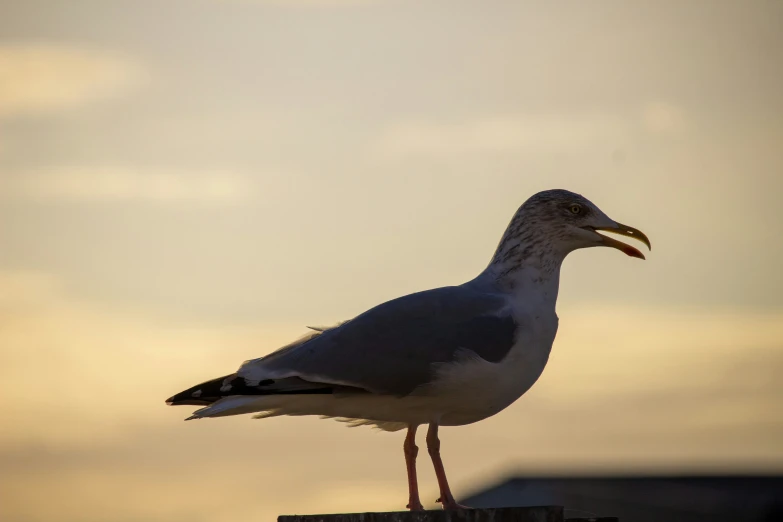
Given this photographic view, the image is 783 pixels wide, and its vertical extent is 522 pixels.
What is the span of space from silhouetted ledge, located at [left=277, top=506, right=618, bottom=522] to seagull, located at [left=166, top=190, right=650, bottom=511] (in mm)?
1836

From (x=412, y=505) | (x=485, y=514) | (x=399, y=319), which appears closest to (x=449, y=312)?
(x=399, y=319)

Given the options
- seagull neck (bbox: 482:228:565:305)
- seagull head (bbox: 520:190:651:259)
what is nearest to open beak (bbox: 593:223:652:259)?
seagull head (bbox: 520:190:651:259)

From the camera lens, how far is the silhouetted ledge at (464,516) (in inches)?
421

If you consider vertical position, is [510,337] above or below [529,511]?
above

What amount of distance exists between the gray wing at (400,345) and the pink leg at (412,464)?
0.76m

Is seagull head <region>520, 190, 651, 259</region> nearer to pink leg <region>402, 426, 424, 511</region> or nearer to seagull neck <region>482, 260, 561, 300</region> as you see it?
seagull neck <region>482, 260, 561, 300</region>

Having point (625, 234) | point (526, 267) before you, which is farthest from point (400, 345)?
point (625, 234)

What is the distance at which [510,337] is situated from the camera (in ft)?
43.1

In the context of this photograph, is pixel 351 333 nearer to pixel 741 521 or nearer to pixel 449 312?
pixel 449 312

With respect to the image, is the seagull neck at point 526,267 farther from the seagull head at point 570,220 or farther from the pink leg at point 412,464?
Answer: the pink leg at point 412,464

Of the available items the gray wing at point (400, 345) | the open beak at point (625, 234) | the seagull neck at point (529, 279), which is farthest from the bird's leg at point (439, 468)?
the open beak at point (625, 234)

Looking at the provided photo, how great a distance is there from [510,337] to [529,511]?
8.70 feet

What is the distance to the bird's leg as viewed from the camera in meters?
12.8

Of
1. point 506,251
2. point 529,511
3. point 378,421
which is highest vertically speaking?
point 506,251
